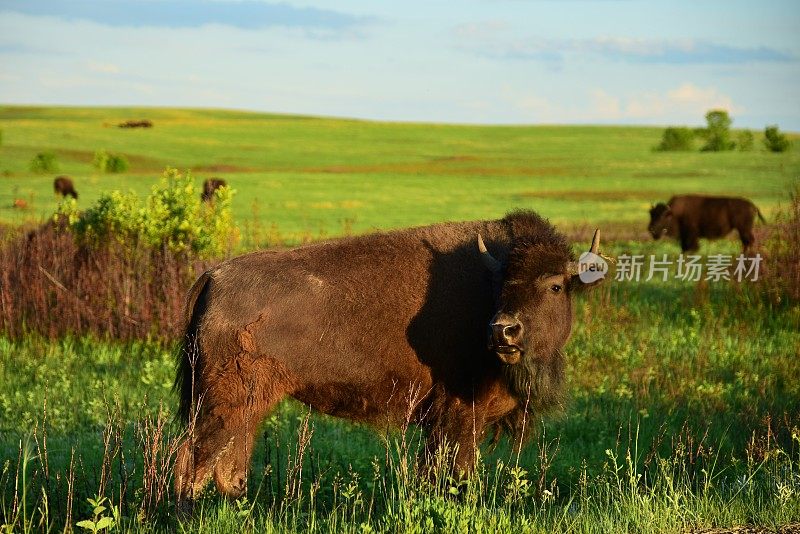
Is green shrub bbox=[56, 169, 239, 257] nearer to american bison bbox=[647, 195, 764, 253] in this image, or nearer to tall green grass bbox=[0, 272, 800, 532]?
tall green grass bbox=[0, 272, 800, 532]

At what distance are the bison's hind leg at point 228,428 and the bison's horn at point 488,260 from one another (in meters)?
1.87

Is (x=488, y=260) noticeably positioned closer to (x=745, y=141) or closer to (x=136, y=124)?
(x=136, y=124)

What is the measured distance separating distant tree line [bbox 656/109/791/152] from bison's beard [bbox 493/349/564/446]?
8526 centimetres

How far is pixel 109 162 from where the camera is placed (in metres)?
63.5

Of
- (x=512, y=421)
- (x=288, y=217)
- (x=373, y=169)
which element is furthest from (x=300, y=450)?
(x=373, y=169)

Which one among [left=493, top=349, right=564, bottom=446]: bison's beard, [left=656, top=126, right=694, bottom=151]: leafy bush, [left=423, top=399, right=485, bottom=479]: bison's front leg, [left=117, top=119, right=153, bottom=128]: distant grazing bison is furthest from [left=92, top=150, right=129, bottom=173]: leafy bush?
[left=423, top=399, right=485, bottom=479]: bison's front leg

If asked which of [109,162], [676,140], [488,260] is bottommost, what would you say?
[109,162]

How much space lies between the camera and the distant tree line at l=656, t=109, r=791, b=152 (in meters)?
88.0

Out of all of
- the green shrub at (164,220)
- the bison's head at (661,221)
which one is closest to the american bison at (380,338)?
the green shrub at (164,220)

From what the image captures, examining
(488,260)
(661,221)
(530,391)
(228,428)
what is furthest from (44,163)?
(530,391)

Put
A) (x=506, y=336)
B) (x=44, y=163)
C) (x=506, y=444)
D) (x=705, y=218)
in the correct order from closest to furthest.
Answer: (x=506, y=336)
(x=506, y=444)
(x=705, y=218)
(x=44, y=163)

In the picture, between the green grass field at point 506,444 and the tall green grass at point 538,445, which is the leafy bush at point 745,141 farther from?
the tall green grass at point 538,445

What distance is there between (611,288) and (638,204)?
97.7ft

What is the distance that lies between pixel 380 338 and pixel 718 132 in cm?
9501
